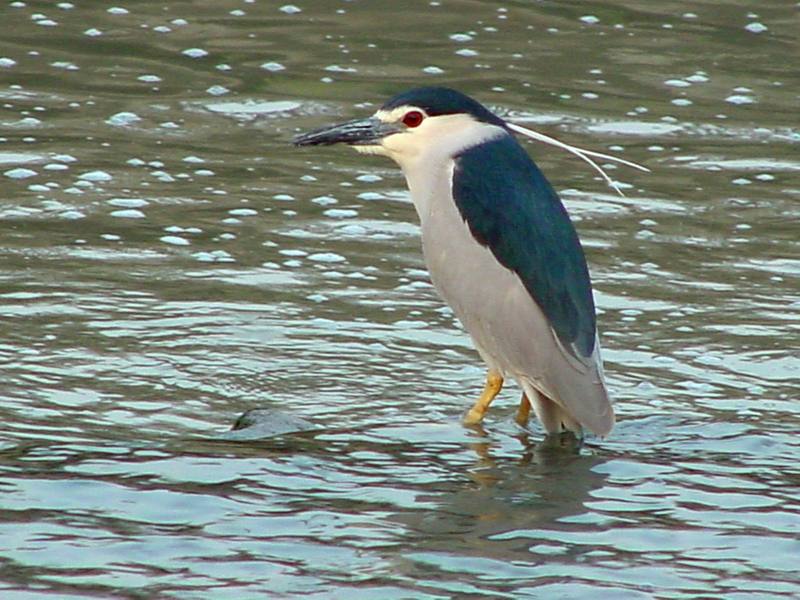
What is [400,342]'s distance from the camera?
7402 millimetres

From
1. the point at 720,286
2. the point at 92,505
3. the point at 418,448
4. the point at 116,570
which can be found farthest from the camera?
the point at 720,286

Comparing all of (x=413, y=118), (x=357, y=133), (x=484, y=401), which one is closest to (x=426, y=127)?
(x=413, y=118)

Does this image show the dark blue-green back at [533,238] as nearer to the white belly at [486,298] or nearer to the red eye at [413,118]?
the white belly at [486,298]

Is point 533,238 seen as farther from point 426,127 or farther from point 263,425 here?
point 263,425

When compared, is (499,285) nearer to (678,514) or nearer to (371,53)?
(678,514)

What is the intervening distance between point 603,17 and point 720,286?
5.19 metres

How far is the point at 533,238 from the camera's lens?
252 inches

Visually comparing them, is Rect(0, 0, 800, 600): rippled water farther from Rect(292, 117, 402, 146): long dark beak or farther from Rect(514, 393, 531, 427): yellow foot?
Rect(292, 117, 402, 146): long dark beak

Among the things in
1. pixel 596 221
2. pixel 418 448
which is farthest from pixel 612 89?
pixel 418 448

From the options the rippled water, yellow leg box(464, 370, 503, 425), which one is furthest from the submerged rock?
yellow leg box(464, 370, 503, 425)

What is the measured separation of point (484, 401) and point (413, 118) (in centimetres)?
111

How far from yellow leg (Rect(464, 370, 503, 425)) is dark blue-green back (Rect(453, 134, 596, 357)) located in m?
0.24

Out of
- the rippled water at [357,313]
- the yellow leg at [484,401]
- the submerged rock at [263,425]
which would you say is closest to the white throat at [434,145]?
the yellow leg at [484,401]

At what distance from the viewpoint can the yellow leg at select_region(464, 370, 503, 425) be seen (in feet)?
21.4
